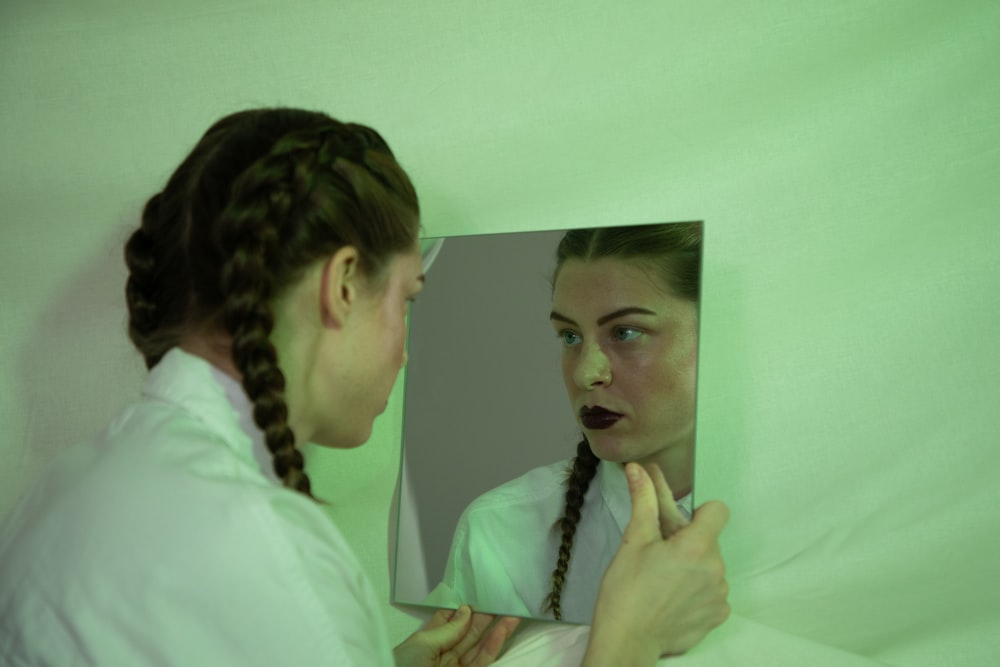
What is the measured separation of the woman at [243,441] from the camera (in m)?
0.69

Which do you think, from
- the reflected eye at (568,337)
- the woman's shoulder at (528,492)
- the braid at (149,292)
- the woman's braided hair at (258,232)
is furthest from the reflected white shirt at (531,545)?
the braid at (149,292)

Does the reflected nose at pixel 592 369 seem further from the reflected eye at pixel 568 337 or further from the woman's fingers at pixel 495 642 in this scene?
the woman's fingers at pixel 495 642

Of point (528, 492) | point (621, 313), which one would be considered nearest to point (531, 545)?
point (528, 492)

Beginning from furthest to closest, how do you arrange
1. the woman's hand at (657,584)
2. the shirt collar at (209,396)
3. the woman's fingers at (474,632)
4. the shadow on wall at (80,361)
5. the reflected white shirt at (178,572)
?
the shadow on wall at (80,361)
the woman's fingers at (474,632)
the woman's hand at (657,584)
the shirt collar at (209,396)
the reflected white shirt at (178,572)

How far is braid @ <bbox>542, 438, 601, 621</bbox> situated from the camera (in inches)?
43.3

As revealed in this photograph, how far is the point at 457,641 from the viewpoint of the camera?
114 cm

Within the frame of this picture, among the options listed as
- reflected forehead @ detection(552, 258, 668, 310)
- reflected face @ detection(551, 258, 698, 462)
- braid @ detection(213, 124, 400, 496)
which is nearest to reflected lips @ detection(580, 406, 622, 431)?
reflected face @ detection(551, 258, 698, 462)

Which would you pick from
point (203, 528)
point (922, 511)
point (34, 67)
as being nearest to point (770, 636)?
point (922, 511)

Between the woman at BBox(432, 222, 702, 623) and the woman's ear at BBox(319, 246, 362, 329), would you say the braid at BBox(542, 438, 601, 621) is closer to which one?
the woman at BBox(432, 222, 702, 623)

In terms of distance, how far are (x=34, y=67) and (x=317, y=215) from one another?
0.76 m

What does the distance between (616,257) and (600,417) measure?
0.18 metres

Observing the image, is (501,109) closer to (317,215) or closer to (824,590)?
(317,215)

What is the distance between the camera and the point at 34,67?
136 centimetres

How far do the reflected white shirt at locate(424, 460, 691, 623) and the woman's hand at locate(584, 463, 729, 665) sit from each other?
42mm
